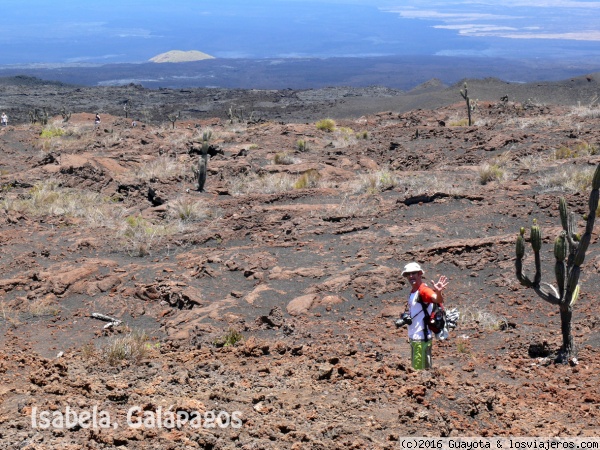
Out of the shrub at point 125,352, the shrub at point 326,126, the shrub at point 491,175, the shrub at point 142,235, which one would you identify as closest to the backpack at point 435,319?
the shrub at point 125,352

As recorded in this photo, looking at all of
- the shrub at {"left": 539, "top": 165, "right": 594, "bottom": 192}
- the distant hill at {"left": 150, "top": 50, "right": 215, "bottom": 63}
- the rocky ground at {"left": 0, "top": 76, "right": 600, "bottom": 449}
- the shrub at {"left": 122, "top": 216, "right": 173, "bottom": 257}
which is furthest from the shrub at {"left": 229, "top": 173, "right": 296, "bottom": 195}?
the distant hill at {"left": 150, "top": 50, "right": 215, "bottom": 63}

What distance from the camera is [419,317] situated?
257 inches

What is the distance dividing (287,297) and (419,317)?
3906 mm

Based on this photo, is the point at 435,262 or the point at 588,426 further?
the point at 435,262

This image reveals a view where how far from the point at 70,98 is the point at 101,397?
54.4 metres

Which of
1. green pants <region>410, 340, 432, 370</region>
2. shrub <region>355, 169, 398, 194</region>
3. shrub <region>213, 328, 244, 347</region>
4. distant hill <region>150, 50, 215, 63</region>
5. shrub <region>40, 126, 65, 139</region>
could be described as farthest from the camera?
distant hill <region>150, 50, 215, 63</region>

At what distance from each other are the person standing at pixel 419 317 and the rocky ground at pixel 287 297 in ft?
0.70

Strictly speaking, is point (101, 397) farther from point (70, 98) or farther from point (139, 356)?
point (70, 98)

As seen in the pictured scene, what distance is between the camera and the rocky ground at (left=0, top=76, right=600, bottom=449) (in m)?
5.57

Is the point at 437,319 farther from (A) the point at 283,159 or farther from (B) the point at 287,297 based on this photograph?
(A) the point at 283,159

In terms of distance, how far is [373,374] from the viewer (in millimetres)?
6438

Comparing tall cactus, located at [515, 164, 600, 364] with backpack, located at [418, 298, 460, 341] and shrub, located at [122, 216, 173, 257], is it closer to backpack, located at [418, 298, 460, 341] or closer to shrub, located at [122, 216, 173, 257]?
backpack, located at [418, 298, 460, 341]

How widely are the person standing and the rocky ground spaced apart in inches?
8.4

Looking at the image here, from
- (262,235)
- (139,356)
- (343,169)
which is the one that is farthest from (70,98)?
(139,356)
